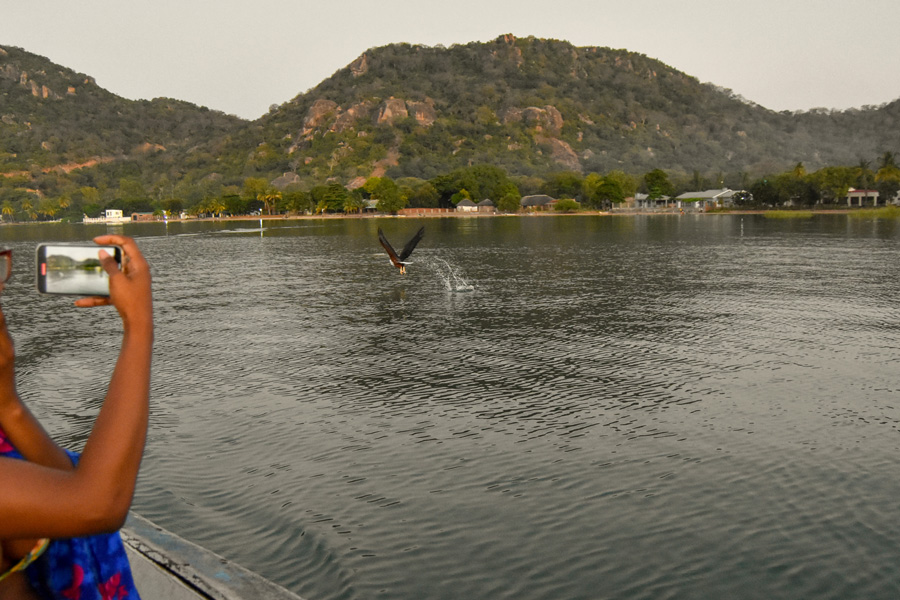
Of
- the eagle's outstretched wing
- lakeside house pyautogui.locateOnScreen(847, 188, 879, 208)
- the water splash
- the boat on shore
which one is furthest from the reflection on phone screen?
lakeside house pyautogui.locateOnScreen(847, 188, 879, 208)

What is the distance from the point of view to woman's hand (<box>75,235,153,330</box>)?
2.01 meters

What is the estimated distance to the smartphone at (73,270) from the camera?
79.7 inches

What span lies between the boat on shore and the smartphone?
3123 millimetres

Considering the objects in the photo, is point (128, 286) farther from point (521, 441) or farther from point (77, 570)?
point (521, 441)

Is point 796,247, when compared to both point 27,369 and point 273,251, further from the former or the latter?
point 27,369

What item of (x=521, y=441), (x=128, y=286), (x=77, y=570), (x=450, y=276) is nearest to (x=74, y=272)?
(x=128, y=286)

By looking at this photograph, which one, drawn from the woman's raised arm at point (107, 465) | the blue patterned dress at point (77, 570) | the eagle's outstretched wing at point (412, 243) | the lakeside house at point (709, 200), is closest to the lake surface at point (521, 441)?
the blue patterned dress at point (77, 570)

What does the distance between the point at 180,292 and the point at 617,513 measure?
29.9m

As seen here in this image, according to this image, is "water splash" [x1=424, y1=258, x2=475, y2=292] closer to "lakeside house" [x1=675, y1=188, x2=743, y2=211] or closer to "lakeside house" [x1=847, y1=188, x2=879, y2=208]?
"lakeside house" [x1=847, y1=188, x2=879, y2=208]

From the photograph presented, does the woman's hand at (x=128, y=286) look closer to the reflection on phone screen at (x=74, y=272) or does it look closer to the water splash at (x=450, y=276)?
the reflection on phone screen at (x=74, y=272)

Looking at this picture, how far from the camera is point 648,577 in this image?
7.96m

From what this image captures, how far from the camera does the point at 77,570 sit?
242cm

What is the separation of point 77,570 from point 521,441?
9.98 m

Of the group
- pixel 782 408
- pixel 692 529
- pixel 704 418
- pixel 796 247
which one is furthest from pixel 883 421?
pixel 796 247
